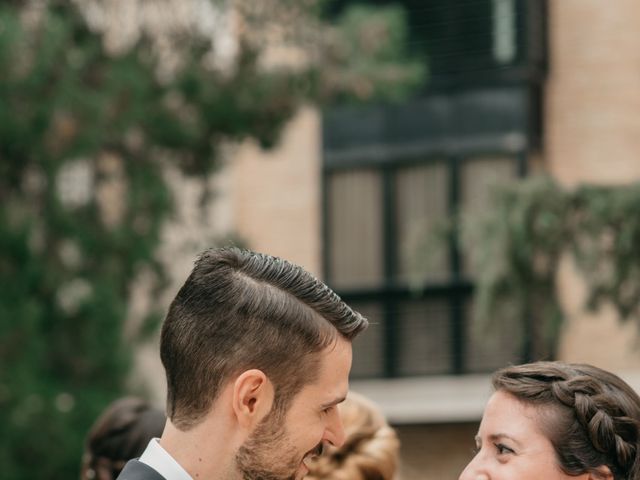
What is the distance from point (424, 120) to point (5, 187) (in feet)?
19.9

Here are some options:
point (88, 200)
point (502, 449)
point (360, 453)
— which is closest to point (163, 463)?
point (502, 449)

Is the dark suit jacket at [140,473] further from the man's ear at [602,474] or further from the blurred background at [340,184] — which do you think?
the blurred background at [340,184]

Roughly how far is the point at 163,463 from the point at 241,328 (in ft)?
1.12

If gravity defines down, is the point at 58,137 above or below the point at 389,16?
below

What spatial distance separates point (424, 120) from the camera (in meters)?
18.9

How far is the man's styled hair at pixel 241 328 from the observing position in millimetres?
3400

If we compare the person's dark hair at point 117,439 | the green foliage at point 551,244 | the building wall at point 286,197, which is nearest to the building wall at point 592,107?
the building wall at point 286,197

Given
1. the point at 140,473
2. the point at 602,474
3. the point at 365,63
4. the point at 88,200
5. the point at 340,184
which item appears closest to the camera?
the point at 140,473

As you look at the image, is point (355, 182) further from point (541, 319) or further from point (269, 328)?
point (269, 328)

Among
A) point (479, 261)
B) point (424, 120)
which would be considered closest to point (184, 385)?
point (479, 261)

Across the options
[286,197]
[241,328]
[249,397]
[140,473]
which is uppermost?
[241,328]

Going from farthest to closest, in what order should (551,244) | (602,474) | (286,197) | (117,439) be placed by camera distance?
(286,197)
(551,244)
(117,439)
(602,474)

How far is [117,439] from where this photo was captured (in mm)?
5094

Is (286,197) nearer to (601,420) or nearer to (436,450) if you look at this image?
(436,450)
